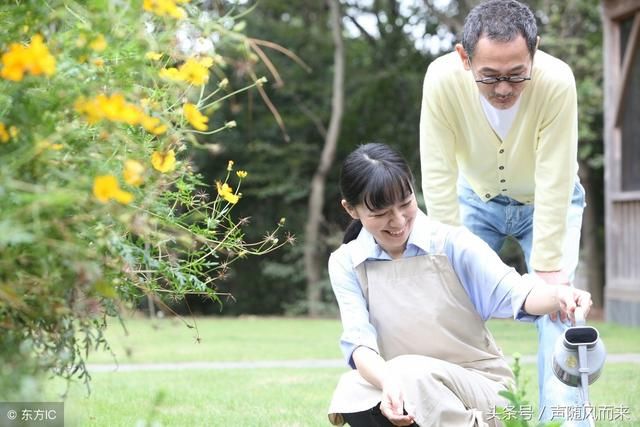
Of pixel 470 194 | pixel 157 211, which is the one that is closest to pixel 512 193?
pixel 470 194

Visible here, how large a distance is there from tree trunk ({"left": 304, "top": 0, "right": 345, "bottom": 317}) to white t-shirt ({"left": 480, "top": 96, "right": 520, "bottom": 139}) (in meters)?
12.5

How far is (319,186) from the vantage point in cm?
1661

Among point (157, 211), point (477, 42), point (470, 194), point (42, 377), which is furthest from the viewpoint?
point (470, 194)

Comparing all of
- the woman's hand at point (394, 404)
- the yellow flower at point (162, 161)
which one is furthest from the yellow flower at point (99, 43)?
the woman's hand at point (394, 404)

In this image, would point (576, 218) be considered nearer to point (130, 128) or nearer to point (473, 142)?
point (473, 142)

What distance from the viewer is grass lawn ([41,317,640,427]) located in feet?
13.3

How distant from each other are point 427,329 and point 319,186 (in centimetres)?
1356

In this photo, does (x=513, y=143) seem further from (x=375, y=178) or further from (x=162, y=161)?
(x=162, y=161)

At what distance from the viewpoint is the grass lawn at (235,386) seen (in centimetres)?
405

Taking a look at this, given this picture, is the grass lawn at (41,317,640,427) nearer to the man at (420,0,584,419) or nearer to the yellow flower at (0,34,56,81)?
the yellow flower at (0,34,56,81)

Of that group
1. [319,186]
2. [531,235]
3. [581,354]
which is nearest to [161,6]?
[581,354]

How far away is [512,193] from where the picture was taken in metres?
3.78

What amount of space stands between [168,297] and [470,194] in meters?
1.66

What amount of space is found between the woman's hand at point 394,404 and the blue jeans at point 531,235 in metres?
0.60
